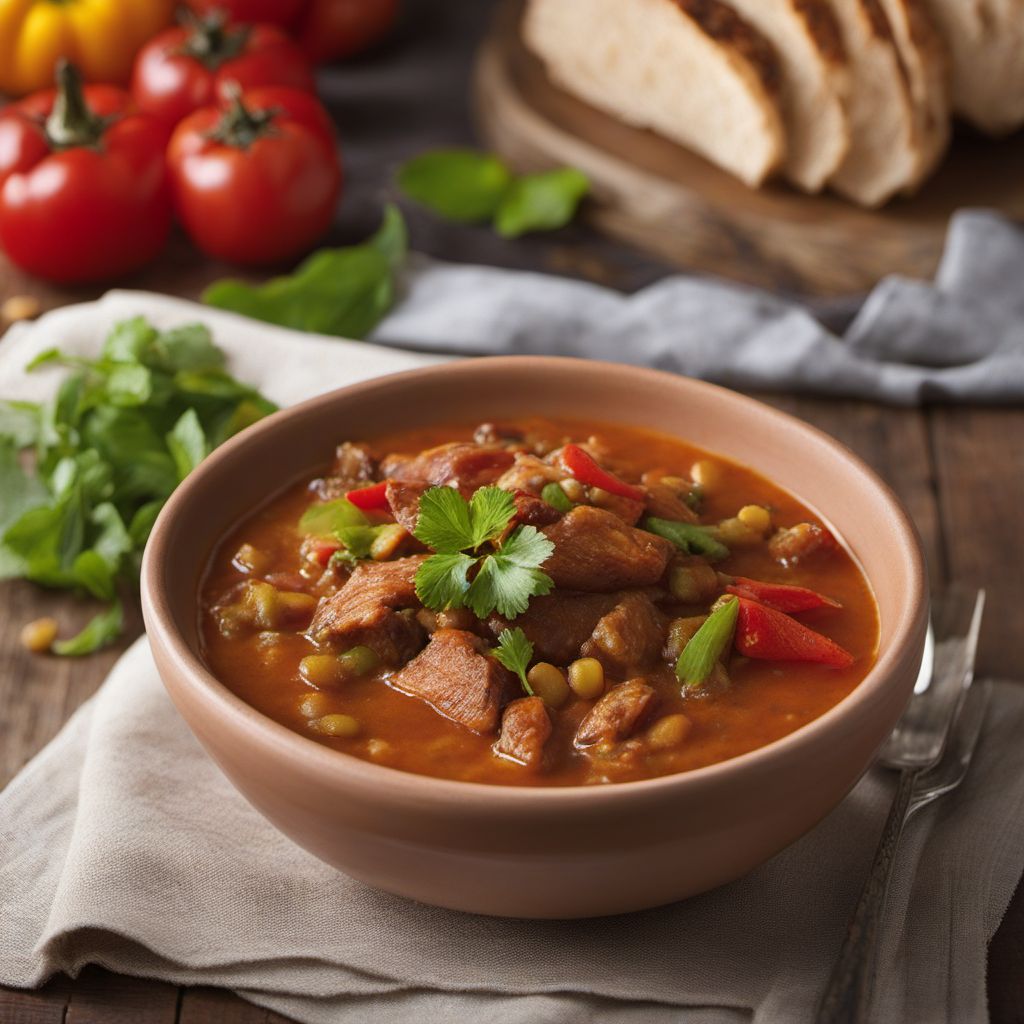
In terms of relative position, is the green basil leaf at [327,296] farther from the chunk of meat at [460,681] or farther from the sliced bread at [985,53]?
the chunk of meat at [460,681]

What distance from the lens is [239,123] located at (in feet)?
19.9

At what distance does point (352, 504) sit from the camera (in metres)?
3.39

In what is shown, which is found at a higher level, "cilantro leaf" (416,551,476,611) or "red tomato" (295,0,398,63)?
"cilantro leaf" (416,551,476,611)

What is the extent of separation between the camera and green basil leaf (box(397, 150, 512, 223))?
21.1ft

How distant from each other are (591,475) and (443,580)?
573mm

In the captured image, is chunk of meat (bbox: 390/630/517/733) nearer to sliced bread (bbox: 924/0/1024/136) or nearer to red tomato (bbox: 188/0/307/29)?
sliced bread (bbox: 924/0/1024/136)

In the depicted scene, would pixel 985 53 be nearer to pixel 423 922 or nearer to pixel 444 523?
pixel 444 523

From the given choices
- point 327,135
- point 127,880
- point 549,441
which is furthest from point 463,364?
point 327,135

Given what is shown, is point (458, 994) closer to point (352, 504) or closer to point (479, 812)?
point (479, 812)

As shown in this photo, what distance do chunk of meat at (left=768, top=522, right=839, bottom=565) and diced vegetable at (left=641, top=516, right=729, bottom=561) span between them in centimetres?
14

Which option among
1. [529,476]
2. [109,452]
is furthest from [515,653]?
[109,452]

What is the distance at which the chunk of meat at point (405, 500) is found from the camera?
3227mm

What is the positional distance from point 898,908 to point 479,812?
3.34ft

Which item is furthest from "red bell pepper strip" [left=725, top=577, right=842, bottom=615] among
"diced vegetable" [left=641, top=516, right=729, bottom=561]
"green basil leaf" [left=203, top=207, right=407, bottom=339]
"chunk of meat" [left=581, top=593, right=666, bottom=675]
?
"green basil leaf" [left=203, top=207, right=407, bottom=339]
